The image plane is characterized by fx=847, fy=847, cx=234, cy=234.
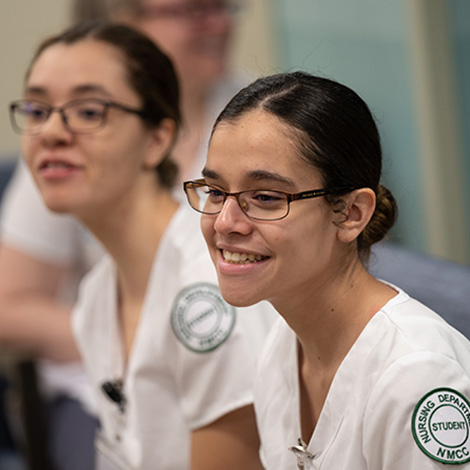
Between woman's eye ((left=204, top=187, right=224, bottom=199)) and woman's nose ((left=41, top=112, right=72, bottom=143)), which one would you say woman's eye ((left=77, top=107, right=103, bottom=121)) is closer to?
woman's nose ((left=41, top=112, right=72, bottom=143))

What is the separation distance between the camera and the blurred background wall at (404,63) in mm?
3209

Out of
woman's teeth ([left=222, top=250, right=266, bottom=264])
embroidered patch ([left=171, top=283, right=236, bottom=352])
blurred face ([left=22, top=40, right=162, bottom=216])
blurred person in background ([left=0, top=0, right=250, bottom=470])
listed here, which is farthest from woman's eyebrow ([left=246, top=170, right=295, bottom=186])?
blurred person in background ([left=0, top=0, right=250, bottom=470])

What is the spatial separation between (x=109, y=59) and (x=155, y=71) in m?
0.09

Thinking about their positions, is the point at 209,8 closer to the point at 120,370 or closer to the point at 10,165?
the point at 10,165

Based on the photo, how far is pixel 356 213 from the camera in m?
1.07

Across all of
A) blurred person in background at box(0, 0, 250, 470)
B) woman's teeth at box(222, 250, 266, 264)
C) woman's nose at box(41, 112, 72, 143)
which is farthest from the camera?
blurred person in background at box(0, 0, 250, 470)

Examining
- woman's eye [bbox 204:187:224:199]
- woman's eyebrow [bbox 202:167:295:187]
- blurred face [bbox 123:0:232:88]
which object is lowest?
woman's eye [bbox 204:187:224:199]

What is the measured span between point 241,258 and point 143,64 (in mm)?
697

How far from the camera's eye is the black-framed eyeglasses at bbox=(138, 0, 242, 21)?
2730 millimetres

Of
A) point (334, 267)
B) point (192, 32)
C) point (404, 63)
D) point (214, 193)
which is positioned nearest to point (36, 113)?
point (214, 193)

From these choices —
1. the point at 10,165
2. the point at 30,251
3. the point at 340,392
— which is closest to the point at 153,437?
the point at 340,392

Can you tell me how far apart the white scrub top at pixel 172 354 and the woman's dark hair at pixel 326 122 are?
1.50ft

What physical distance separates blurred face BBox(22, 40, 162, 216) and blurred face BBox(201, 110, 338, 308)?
556 millimetres

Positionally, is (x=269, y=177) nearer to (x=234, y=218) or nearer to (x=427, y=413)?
Answer: (x=234, y=218)
